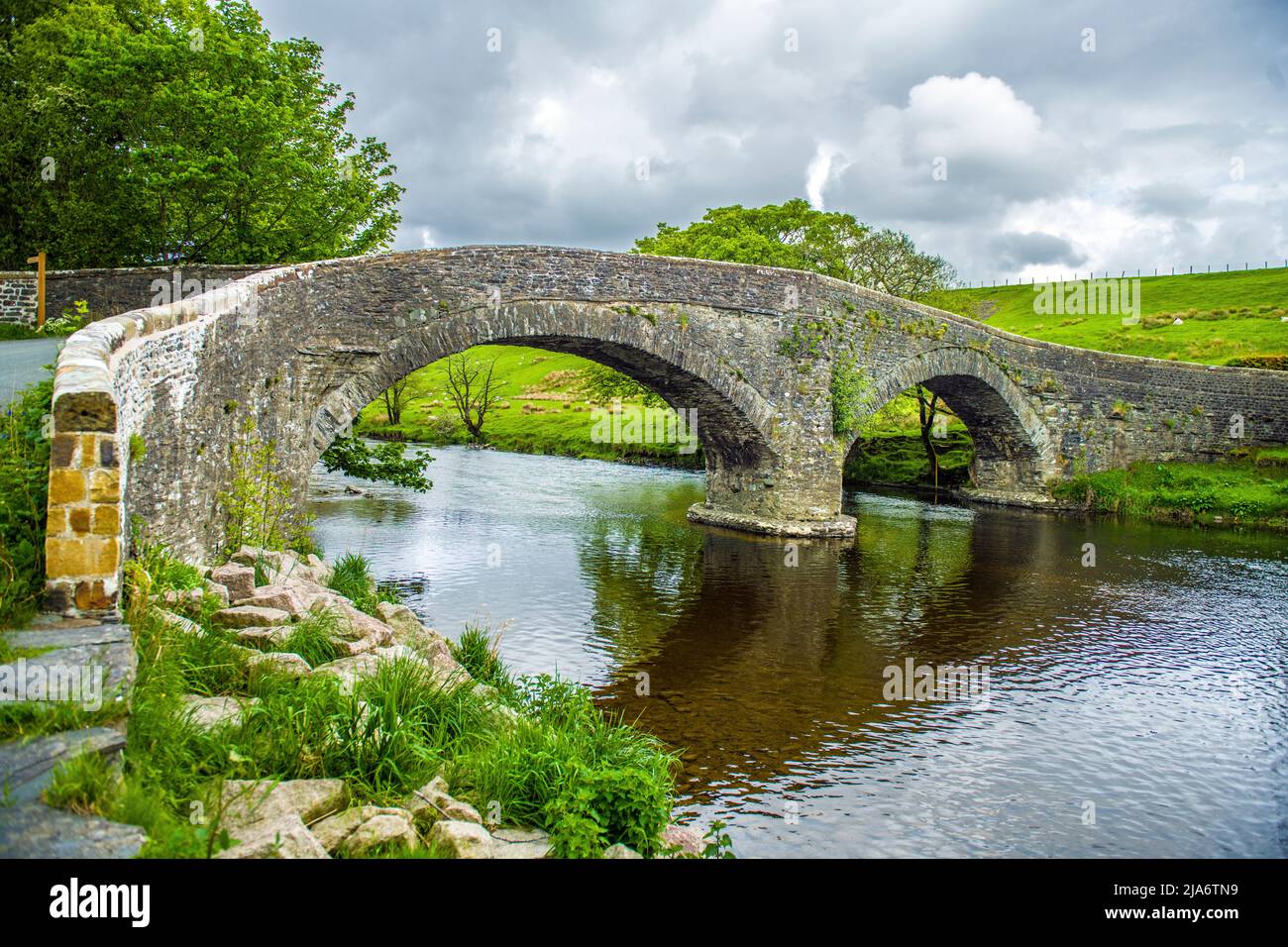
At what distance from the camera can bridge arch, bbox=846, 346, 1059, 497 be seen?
→ 80.8 feet

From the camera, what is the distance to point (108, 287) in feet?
54.3

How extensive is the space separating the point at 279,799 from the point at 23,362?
10222 mm

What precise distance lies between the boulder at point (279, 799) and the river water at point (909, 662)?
3.28 meters

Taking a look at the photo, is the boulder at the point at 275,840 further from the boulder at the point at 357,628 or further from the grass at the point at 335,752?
the boulder at the point at 357,628

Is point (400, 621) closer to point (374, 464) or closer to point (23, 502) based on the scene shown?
point (23, 502)

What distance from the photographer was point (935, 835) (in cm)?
723

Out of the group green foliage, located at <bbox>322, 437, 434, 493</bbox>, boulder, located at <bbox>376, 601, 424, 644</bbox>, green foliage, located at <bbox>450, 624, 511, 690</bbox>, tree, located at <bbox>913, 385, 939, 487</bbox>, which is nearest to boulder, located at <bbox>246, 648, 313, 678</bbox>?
boulder, located at <bbox>376, 601, 424, 644</bbox>

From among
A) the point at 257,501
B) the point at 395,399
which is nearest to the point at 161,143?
the point at 257,501

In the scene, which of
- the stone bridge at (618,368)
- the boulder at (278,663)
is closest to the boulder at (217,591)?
the stone bridge at (618,368)
